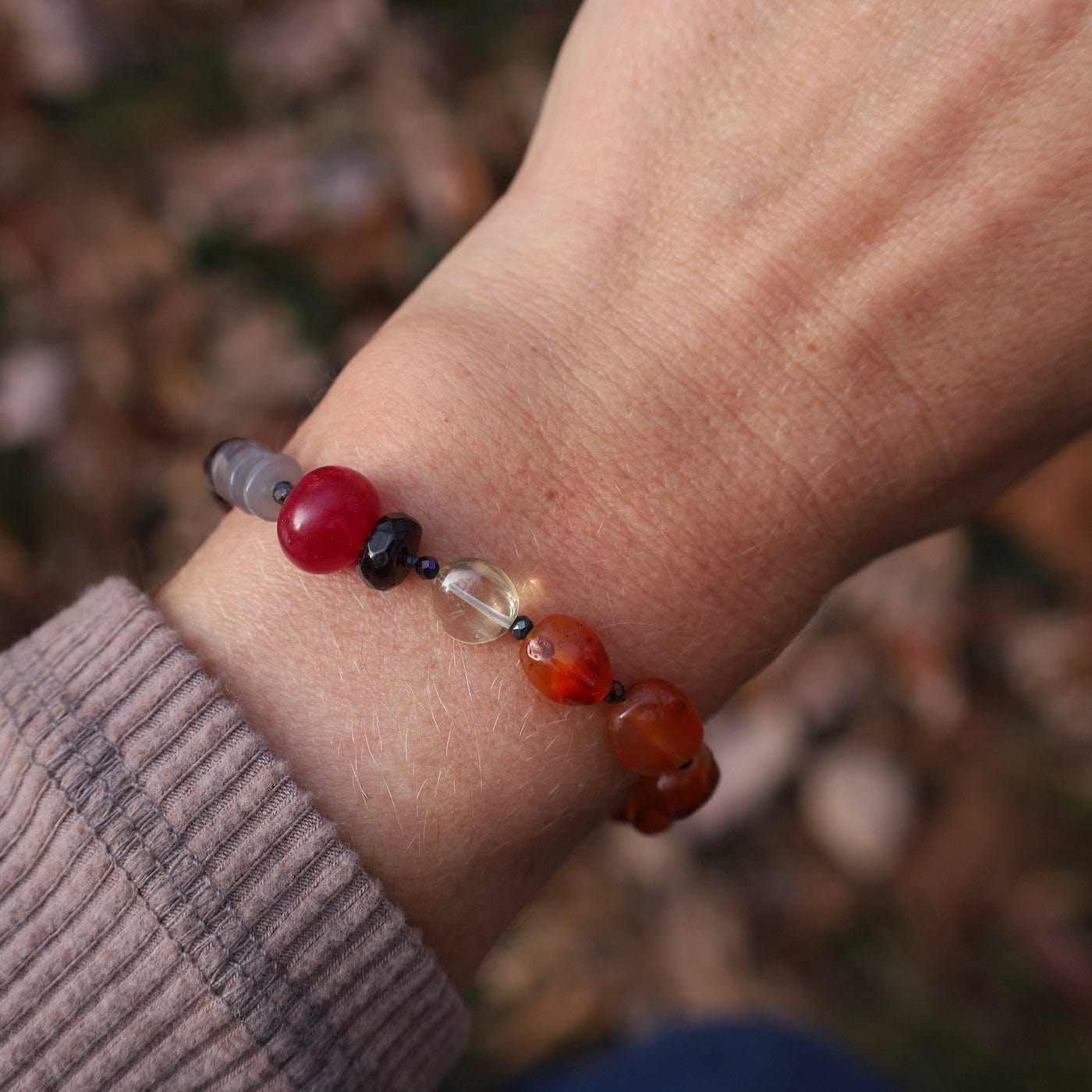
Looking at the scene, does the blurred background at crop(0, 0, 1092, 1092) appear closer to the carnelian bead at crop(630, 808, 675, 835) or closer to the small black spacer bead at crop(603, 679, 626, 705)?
the carnelian bead at crop(630, 808, 675, 835)

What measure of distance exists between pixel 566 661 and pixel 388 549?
0.66ft

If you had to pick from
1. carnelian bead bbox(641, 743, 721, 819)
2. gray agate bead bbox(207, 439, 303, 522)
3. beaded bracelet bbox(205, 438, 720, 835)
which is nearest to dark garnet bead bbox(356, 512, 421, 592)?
beaded bracelet bbox(205, 438, 720, 835)

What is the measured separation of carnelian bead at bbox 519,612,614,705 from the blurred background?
4.46 feet

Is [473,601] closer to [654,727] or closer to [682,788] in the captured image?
[654,727]

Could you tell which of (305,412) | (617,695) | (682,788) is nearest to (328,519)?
(617,695)

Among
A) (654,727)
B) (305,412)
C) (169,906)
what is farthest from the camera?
(305,412)

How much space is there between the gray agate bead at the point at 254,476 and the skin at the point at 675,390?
3 centimetres

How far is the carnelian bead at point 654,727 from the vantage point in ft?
3.21

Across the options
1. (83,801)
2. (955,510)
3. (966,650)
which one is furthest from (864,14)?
(966,650)

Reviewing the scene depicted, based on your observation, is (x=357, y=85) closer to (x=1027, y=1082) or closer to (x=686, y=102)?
(x=686, y=102)

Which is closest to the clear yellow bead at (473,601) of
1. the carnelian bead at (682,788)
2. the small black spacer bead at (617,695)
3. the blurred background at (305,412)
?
the small black spacer bead at (617,695)

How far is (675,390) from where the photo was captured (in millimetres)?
1000

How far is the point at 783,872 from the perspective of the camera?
7.62 feet

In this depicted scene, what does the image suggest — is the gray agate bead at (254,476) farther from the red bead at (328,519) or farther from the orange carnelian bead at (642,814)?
the orange carnelian bead at (642,814)
